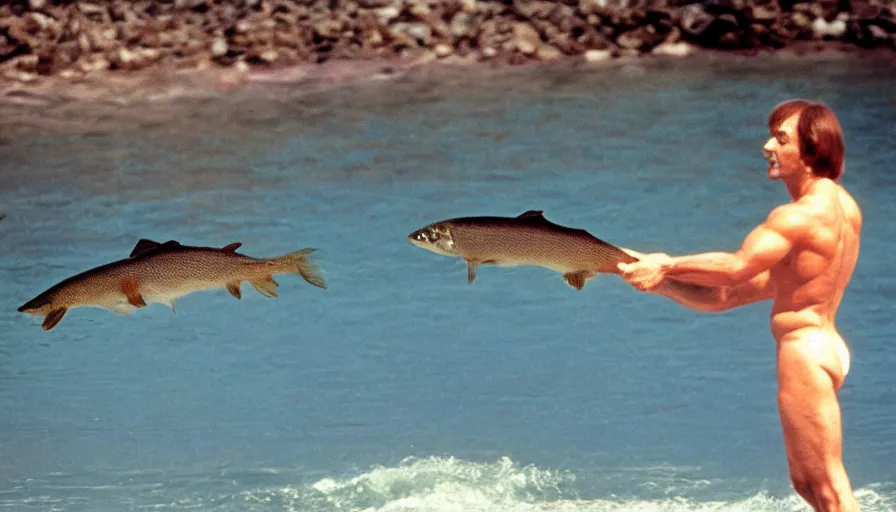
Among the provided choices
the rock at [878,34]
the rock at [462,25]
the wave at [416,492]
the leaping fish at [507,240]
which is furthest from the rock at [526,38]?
the leaping fish at [507,240]

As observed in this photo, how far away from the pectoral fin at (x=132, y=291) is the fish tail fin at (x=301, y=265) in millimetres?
423

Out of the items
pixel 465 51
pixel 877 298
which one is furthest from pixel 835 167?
pixel 465 51

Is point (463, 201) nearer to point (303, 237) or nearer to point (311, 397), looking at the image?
point (303, 237)

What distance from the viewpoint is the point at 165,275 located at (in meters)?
4.40

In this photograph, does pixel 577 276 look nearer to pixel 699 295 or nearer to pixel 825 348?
pixel 699 295

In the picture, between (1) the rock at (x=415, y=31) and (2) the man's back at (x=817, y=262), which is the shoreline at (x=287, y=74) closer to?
(1) the rock at (x=415, y=31)

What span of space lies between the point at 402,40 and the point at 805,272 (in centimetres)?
1161

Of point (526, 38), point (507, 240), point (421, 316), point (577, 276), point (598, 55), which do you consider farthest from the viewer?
point (526, 38)

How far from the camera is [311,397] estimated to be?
9.62 metres

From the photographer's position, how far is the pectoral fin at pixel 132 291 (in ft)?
14.6

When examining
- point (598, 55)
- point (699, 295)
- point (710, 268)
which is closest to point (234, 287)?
point (710, 268)

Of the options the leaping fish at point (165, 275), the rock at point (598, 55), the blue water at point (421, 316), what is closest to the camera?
the leaping fish at point (165, 275)

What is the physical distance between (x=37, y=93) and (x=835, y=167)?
471 inches

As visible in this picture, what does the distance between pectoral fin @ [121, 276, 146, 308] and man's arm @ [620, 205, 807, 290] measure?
1442 millimetres
